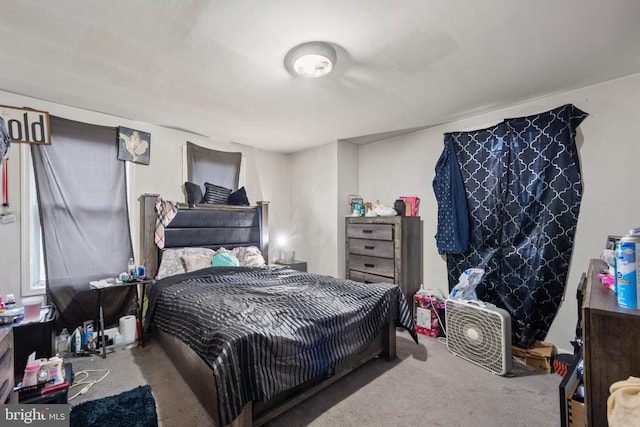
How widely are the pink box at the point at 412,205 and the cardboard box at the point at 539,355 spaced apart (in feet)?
5.74

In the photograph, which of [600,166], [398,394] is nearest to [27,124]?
[398,394]

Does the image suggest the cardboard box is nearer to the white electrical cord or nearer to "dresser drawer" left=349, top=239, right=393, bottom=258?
"dresser drawer" left=349, top=239, right=393, bottom=258

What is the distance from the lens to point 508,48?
6.13 feet

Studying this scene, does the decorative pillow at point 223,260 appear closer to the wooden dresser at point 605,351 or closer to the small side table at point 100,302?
the small side table at point 100,302

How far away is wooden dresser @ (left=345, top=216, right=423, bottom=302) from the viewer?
327 cm

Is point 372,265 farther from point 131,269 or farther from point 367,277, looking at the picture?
point 131,269

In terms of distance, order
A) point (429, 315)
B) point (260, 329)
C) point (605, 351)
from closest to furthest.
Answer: point (605, 351)
point (260, 329)
point (429, 315)

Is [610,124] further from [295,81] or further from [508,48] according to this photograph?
[295,81]

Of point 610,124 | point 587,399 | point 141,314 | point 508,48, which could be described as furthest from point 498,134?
point 141,314

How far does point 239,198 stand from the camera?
3.90 m

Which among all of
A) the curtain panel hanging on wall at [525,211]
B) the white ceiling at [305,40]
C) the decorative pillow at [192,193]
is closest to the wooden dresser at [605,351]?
the white ceiling at [305,40]

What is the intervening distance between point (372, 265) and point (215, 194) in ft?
7.50

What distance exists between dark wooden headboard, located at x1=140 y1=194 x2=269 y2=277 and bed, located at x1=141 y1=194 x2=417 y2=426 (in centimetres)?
2

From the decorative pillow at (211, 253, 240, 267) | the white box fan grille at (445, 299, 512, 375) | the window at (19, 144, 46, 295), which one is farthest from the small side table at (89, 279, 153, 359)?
the white box fan grille at (445, 299, 512, 375)
